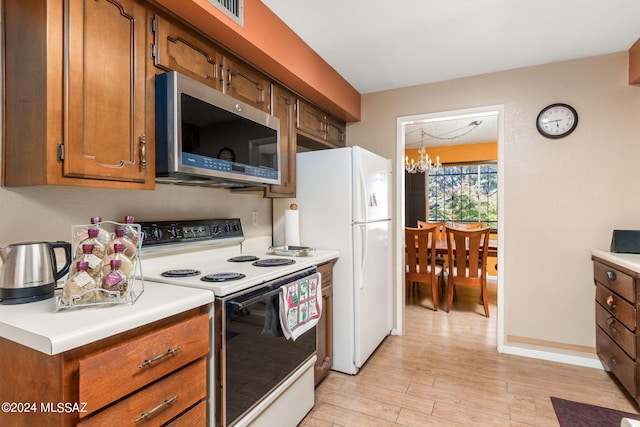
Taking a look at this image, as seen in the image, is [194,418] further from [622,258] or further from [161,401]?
[622,258]

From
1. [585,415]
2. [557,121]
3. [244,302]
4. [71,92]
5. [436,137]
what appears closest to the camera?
[71,92]

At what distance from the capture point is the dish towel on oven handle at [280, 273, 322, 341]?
164 cm

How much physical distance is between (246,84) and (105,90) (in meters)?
0.83

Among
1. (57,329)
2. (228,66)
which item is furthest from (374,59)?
(57,329)

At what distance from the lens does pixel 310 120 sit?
261 centimetres

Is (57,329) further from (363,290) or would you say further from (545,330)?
(545,330)

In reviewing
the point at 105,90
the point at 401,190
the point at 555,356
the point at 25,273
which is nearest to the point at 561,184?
the point at 401,190

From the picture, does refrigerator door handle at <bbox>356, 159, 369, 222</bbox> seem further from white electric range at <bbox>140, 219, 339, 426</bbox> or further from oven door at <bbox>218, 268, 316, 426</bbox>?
oven door at <bbox>218, 268, 316, 426</bbox>

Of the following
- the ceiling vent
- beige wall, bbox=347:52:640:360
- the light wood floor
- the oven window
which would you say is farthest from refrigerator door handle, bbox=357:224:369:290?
the ceiling vent

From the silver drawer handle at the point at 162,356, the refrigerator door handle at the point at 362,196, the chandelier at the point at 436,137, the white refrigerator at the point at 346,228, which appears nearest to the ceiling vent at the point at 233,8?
the white refrigerator at the point at 346,228

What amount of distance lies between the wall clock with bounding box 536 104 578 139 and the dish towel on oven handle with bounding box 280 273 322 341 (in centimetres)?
216

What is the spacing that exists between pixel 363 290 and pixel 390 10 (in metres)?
1.83

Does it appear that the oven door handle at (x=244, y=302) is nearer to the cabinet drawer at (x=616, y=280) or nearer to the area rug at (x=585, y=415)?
the area rug at (x=585, y=415)

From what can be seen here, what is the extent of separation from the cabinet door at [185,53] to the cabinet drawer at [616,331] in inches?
106
